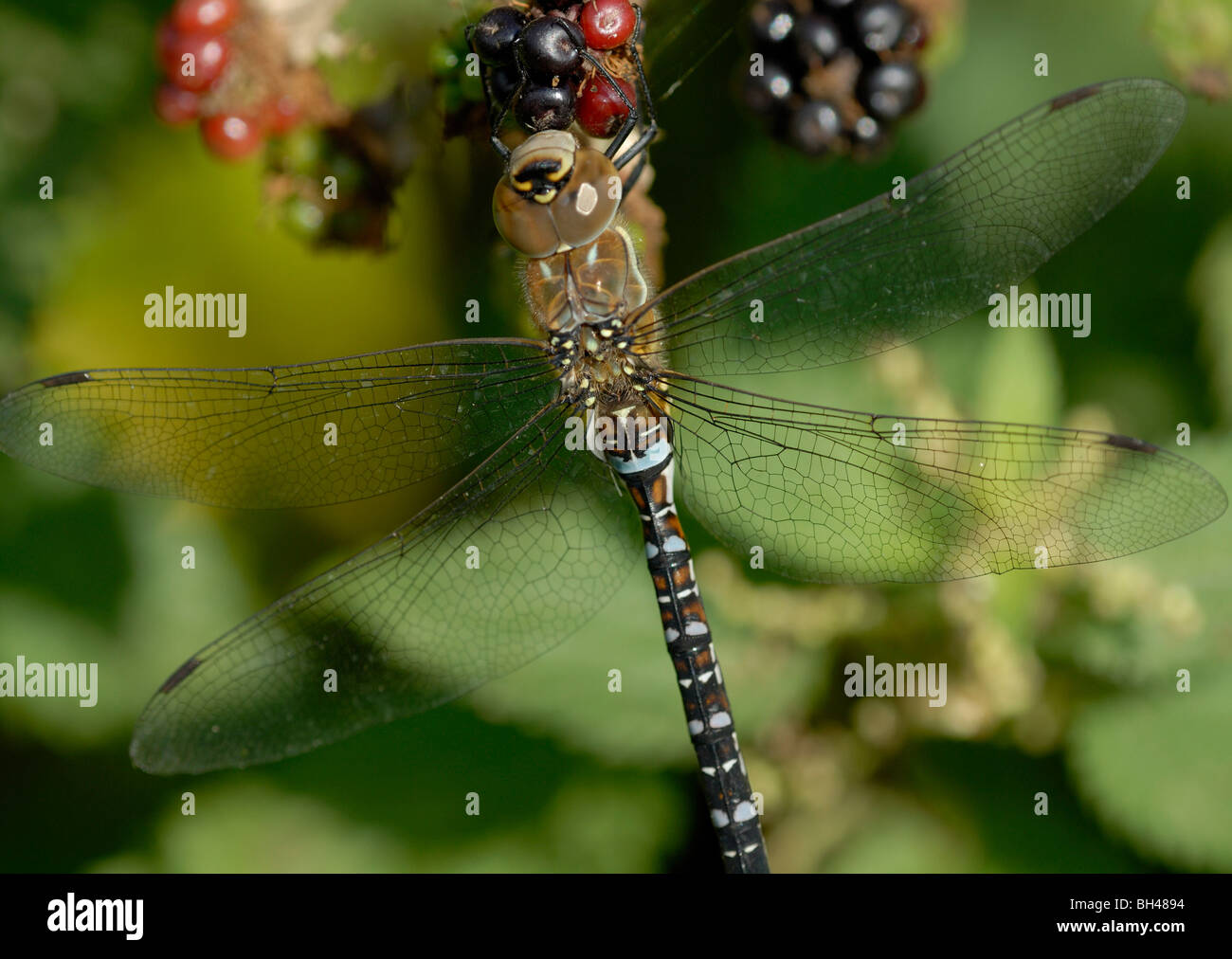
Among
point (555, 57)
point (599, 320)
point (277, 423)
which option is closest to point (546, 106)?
point (555, 57)

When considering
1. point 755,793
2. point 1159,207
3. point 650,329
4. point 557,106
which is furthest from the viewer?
point 1159,207

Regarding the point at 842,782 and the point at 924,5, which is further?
the point at 842,782

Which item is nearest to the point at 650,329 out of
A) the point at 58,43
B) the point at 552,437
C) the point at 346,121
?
the point at 552,437

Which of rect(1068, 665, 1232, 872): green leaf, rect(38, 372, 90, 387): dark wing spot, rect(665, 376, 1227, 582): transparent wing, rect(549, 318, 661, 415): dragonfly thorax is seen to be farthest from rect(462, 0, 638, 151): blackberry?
rect(1068, 665, 1232, 872): green leaf

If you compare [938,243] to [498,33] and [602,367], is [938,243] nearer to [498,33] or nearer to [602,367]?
[602,367]

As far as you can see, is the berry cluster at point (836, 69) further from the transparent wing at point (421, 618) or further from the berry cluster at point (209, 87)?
the berry cluster at point (209, 87)

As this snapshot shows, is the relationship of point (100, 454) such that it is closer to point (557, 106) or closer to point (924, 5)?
point (557, 106)

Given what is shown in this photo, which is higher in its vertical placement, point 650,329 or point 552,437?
point 650,329
